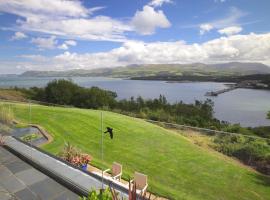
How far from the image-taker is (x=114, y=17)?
16125mm

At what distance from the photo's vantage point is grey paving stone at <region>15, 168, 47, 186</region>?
151 inches

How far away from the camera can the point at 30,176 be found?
13.2ft

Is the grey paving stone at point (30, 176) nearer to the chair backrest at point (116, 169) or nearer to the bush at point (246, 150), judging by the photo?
the chair backrest at point (116, 169)

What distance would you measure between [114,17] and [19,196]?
48.1 feet

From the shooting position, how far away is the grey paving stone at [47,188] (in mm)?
3407

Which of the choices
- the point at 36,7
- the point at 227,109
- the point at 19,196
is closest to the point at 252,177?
the point at 19,196

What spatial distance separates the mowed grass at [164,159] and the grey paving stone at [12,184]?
9.59ft

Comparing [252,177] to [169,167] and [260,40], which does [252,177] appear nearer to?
[169,167]

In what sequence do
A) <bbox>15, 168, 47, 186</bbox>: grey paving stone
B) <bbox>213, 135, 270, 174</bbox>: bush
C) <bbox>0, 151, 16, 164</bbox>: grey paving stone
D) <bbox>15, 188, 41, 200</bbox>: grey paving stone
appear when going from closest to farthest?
<bbox>15, 188, 41, 200</bbox>: grey paving stone
<bbox>15, 168, 47, 186</bbox>: grey paving stone
<bbox>0, 151, 16, 164</bbox>: grey paving stone
<bbox>213, 135, 270, 174</bbox>: bush

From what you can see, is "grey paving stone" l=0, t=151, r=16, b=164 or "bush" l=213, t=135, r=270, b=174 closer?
"grey paving stone" l=0, t=151, r=16, b=164

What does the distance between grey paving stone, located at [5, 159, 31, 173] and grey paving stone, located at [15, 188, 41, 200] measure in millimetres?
910

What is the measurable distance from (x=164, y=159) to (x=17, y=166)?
4.17 meters

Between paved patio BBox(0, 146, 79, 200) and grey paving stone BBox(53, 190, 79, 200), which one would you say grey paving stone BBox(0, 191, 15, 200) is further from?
grey paving stone BBox(53, 190, 79, 200)

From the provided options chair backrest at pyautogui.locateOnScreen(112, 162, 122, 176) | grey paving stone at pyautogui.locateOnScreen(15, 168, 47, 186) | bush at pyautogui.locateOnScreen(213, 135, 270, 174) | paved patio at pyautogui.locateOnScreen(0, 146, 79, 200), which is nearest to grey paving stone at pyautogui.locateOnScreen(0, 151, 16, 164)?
paved patio at pyautogui.locateOnScreen(0, 146, 79, 200)
